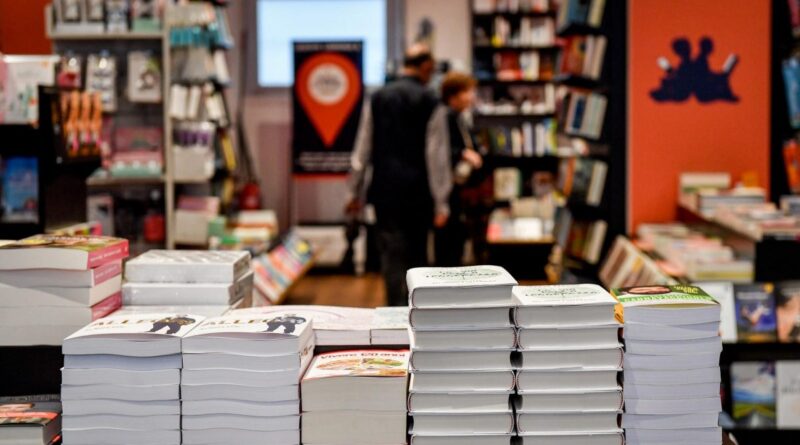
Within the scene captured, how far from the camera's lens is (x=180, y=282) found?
8.09ft

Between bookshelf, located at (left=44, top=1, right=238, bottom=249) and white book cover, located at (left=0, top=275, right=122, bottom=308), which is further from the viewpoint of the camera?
bookshelf, located at (left=44, top=1, right=238, bottom=249)

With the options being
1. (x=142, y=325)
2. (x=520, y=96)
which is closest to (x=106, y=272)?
(x=142, y=325)

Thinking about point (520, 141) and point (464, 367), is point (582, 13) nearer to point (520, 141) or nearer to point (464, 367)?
point (520, 141)

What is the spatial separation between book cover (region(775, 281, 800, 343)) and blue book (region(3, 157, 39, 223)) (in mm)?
2931

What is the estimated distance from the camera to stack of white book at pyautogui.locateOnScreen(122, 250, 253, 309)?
245 cm

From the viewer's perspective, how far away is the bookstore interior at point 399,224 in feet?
6.68

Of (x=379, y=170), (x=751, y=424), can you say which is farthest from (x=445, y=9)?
(x=751, y=424)

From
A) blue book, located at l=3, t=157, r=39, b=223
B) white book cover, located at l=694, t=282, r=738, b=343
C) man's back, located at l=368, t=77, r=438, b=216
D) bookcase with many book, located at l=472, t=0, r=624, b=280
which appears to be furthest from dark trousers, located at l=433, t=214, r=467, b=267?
blue book, located at l=3, t=157, r=39, b=223

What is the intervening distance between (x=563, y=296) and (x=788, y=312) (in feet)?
7.47

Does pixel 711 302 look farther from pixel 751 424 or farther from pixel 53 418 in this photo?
pixel 751 424

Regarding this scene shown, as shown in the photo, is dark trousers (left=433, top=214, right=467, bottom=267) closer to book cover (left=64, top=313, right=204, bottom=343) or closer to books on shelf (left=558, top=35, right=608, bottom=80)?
books on shelf (left=558, top=35, right=608, bottom=80)

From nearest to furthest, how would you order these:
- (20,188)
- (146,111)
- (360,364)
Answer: (360,364)
(20,188)
(146,111)

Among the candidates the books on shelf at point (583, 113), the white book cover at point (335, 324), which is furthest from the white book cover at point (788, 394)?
the white book cover at point (335, 324)

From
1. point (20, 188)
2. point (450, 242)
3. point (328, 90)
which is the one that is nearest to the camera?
point (20, 188)
